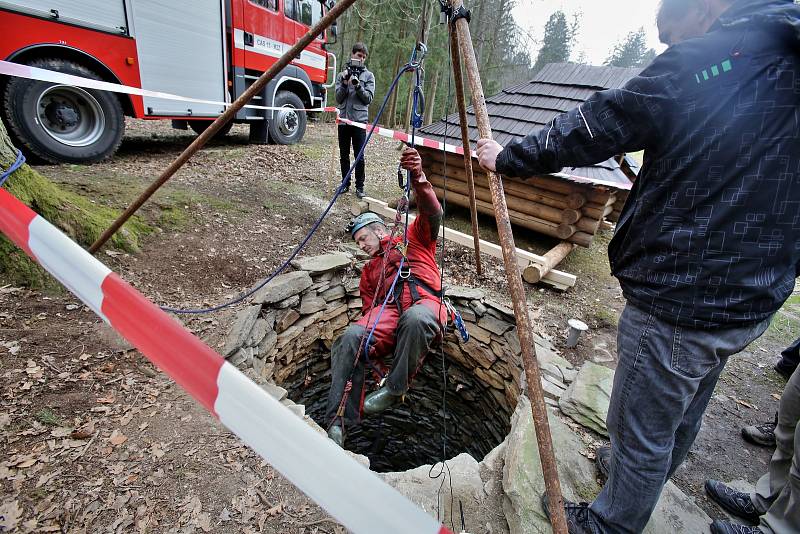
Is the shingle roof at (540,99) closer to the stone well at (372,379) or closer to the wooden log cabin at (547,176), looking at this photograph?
the wooden log cabin at (547,176)

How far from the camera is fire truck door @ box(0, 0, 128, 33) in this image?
4037 mm

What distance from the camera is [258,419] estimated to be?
85 cm

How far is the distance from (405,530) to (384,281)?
208cm

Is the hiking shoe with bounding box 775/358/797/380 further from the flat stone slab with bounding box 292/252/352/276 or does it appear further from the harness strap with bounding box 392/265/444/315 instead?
Result: the flat stone slab with bounding box 292/252/352/276

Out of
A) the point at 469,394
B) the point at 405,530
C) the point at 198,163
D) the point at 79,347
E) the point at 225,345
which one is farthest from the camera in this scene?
the point at 198,163

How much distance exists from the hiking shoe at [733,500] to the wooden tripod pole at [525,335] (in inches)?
56.4

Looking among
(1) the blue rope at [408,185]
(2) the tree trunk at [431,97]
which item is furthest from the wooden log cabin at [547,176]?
(2) the tree trunk at [431,97]

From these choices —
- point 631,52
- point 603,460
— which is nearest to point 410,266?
point 603,460

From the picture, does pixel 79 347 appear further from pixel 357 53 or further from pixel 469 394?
pixel 357 53

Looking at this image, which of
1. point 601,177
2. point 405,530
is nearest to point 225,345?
point 405,530

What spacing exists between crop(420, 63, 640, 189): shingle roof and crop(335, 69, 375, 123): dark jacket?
1054 mm

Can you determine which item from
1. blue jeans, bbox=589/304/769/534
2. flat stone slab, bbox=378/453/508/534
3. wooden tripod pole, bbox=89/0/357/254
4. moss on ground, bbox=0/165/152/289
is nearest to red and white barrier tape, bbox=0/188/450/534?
blue jeans, bbox=589/304/769/534

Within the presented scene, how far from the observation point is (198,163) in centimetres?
579

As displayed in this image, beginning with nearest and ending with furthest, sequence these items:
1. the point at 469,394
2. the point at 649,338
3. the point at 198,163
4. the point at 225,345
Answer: the point at 649,338
the point at 225,345
the point at 469,394
the point at 198,163
